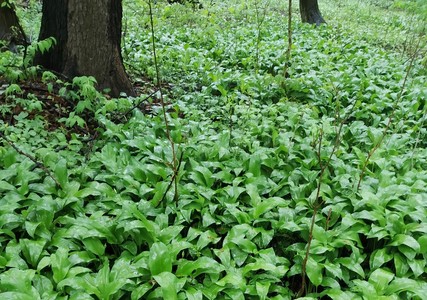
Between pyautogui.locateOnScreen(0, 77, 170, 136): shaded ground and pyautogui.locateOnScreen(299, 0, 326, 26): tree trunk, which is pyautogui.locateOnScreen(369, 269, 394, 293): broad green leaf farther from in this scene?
pyautogui.locateOnScreen(299, 0, 326, 26): tree trunk

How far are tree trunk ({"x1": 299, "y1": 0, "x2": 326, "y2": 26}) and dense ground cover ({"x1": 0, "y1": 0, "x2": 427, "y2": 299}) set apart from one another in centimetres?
673

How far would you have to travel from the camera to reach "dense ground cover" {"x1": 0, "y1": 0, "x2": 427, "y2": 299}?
2607 millimetres

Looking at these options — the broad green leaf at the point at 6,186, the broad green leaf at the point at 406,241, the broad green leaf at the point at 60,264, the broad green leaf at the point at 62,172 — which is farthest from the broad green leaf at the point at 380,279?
the broad green leaf at the point at 6,186

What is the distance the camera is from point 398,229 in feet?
9.82

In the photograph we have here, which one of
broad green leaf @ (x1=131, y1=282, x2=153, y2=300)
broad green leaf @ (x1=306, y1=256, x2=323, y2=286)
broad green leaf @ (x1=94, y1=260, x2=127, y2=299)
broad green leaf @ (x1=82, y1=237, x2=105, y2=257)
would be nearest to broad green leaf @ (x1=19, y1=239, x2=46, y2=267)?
broad green leaf @ (x1=82, y1=237, x2=105, y2=257)

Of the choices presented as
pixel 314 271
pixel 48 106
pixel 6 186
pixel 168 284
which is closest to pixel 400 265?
pixel 314 271

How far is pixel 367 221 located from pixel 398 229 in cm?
24

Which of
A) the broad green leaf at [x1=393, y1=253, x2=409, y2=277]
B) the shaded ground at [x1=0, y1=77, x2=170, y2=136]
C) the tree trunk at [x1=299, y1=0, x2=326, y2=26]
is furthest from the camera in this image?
the tree trunk at [x1=299, y1=0, x2=326, y2=26]

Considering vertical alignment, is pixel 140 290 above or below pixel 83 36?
below

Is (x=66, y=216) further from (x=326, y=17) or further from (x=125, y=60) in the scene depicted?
(x=326, y=17)

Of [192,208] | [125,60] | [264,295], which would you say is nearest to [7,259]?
[192,208]

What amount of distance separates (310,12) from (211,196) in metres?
9.87

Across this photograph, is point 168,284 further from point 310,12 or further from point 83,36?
point 310,12

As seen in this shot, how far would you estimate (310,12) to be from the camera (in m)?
11.7
